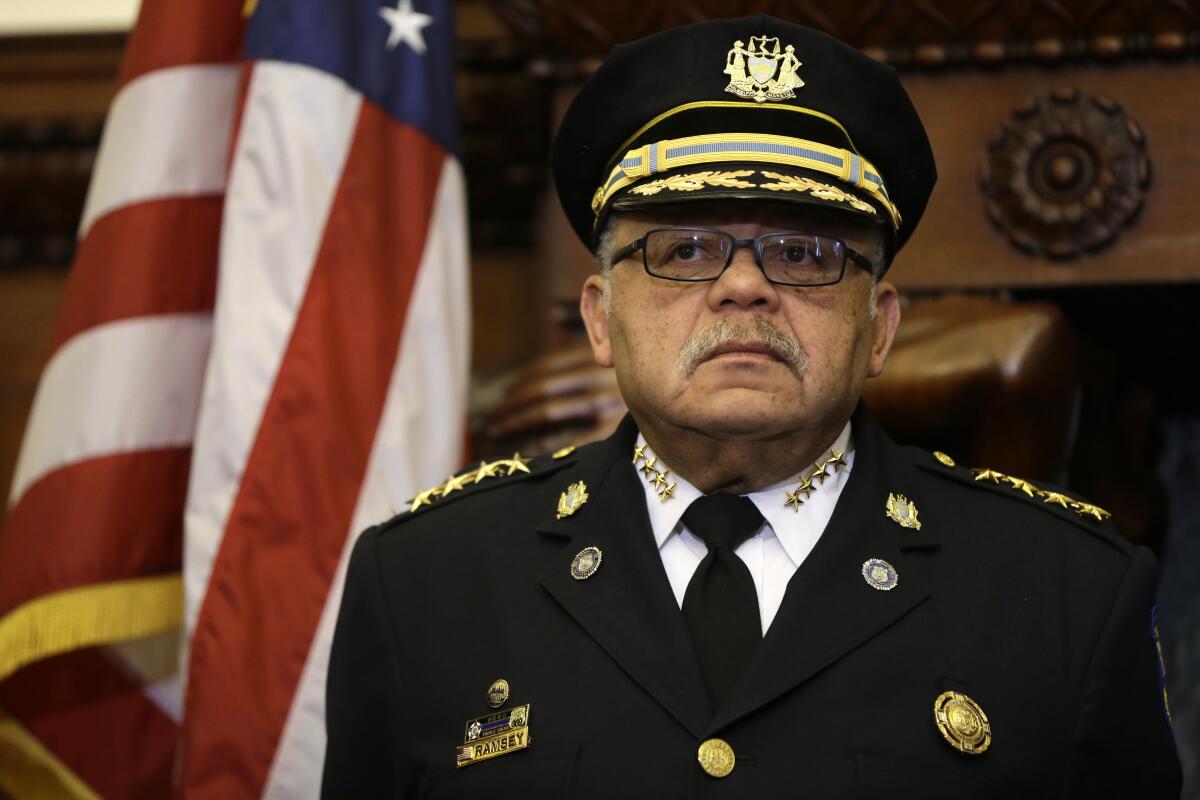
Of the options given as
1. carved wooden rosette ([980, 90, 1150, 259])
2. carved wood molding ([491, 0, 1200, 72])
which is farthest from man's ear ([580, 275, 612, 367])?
carved wooden rosette ([980, 90, 1150, 259])

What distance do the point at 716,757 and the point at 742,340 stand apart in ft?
1.03

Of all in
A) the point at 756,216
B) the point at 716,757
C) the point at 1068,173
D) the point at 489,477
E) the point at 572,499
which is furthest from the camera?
the point at 1068,173

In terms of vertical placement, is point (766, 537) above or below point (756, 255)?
below

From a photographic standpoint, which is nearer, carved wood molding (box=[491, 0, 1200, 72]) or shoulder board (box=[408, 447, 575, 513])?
shoulder board (box=[408, 447, 575, 513])

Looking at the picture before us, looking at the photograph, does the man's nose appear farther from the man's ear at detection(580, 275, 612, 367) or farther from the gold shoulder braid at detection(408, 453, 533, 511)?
the gold shoulder braid at detection(408, 453, 533, 511)

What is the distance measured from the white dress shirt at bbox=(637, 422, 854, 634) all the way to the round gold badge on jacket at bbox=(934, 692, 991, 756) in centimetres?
15

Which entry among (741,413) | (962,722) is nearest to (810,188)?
(741,413)

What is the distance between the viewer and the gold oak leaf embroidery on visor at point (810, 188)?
3.54 ft

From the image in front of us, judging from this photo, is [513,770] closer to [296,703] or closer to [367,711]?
[367,711]

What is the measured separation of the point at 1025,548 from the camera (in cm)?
114

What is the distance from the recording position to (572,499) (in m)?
1.22

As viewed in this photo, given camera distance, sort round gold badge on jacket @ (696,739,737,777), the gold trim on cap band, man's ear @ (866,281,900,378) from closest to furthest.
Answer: round gold badge on jacket @ (696,739,737,777) → the gold trim on cap band → man's ear @ (866,281,900,378)

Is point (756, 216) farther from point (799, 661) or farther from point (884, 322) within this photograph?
point (799, 661)

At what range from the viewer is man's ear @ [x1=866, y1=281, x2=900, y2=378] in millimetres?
1222
